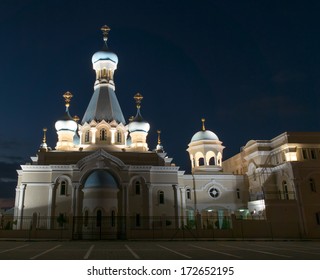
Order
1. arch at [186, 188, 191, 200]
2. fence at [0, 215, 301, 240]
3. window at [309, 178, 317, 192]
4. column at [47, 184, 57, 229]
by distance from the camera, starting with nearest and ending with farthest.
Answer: fence at [0, 215, 301, 240] < column at [47, 184, 57, 229] < window at [309, 178, 317, 192] < arch at [186, 188, 191, 200]

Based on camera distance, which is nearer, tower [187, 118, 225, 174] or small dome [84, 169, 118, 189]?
small dome [84, 169, 118, 189]

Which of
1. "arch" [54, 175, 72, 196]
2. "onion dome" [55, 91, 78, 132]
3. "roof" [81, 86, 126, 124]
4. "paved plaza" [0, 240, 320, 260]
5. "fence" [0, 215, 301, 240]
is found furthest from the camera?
"roof" [81, 86, 126, 124]

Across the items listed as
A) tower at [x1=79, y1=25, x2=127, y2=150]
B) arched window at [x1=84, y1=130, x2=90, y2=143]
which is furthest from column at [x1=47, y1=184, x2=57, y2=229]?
arched window at [x1=84, y1=130, x2=90, y2=143]

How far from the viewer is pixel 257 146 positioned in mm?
38719

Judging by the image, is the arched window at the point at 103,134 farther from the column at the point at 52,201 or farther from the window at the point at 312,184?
the window at the point at 312,184

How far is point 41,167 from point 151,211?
11.8 meters

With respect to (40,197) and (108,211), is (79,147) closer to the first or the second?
(40,197)

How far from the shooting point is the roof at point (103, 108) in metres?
37.9

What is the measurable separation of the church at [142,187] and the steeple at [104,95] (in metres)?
0.13

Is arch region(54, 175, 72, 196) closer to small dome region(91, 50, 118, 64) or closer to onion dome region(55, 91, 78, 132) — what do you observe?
onion dome region(55, 91, 78, 132)

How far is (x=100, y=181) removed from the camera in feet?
101

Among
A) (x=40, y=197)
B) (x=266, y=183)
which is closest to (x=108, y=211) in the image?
(x=40, y=197)

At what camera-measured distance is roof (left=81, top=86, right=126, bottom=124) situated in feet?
124

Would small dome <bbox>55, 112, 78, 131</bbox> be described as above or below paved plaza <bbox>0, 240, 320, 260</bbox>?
above
